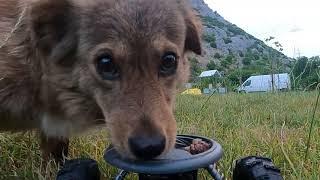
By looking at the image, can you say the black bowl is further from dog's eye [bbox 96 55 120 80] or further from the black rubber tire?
dog's eye [bbox 96 55 120 80]

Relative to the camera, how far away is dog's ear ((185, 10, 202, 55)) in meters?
2.68

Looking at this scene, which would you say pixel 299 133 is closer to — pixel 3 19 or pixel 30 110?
pixel 30 110

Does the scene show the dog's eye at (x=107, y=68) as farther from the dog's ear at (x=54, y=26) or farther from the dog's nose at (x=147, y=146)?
the dog's nose at (x=147, y=146)

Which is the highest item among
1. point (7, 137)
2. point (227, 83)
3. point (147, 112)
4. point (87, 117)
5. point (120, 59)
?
point (120, 59)

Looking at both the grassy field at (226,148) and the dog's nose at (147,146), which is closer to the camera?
the dog's nose at (147,146)

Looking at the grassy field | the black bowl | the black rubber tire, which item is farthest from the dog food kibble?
the grassy field

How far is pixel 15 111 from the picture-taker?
2.51m

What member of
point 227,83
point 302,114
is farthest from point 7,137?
point 227,83

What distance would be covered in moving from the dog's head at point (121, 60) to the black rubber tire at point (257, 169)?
29cm

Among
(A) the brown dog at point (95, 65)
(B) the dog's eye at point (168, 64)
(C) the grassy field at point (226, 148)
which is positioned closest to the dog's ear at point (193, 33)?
(A) the brown dog at point (95, 65)

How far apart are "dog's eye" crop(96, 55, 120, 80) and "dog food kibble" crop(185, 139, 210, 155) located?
16.7 inches

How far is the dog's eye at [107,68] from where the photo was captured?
215cm

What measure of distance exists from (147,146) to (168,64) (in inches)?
21.2

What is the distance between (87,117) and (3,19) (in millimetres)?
657
